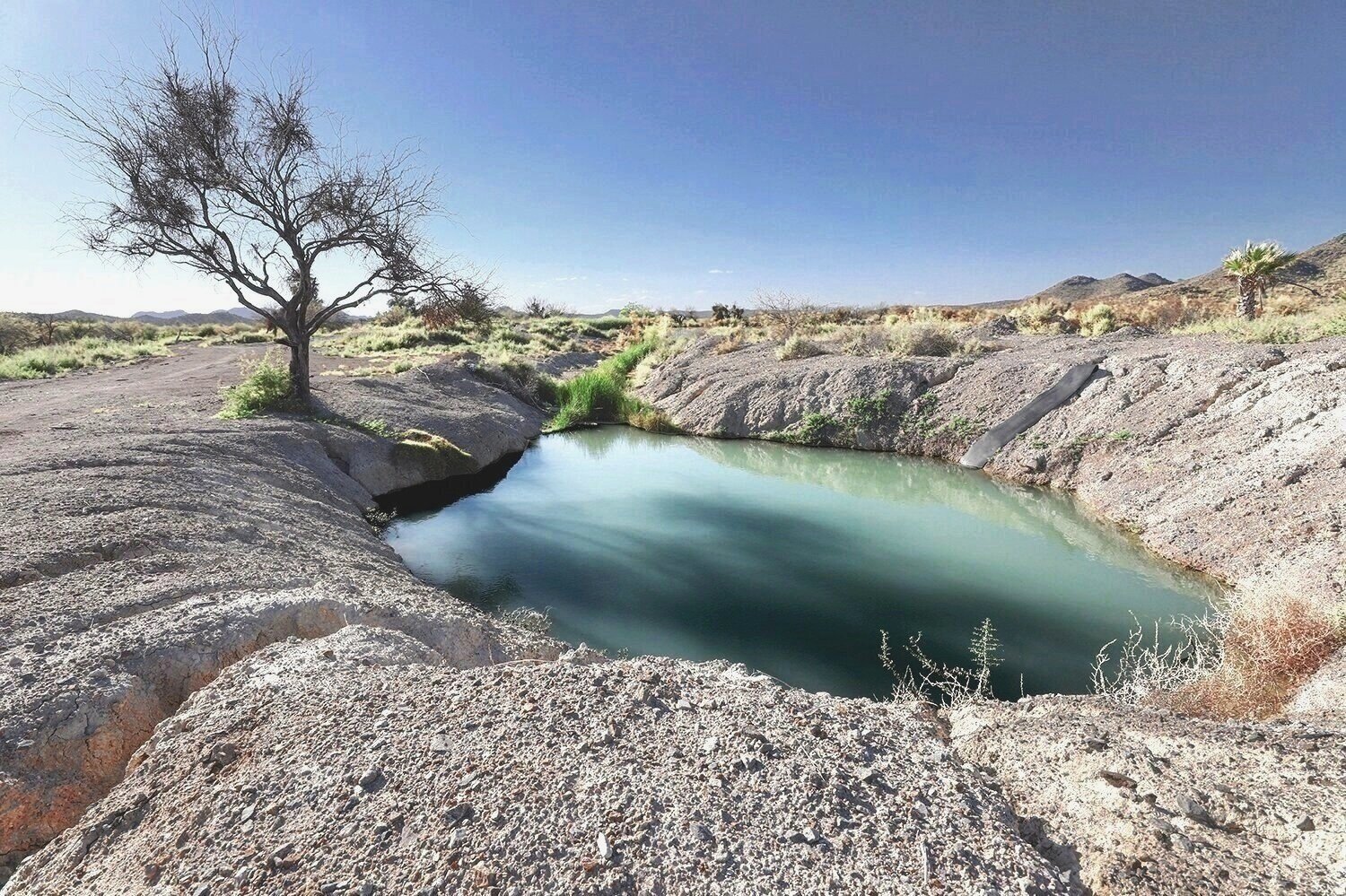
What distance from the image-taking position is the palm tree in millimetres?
15594

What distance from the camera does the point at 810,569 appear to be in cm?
693

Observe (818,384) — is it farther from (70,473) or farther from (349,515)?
(70,473)

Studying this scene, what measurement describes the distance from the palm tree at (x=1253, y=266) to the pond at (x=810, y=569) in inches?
460

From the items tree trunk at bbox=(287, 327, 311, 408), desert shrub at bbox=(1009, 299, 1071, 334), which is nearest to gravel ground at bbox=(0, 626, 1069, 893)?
tree trunk at bbox=(287, 327, 311, 408)

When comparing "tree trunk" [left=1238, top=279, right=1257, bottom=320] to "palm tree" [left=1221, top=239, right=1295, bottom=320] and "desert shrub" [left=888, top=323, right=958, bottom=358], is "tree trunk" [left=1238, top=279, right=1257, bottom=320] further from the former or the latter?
"desert shrub" [left=888, top=323, right=958, bottom=358]

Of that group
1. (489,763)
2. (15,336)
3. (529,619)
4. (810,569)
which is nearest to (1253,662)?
(810,569)

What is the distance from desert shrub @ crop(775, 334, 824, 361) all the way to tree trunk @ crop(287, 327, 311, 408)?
12.6 metres

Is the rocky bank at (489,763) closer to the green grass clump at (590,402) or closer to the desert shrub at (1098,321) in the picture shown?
the green grass clump at (590,402)

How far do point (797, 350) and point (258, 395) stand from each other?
1389cm

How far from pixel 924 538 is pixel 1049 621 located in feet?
7.64

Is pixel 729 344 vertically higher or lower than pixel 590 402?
higher

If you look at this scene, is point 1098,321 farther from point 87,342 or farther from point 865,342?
point 87,342

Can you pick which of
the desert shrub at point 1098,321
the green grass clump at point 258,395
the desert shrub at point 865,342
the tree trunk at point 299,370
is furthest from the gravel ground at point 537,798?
the desert shrub at point 1098,321

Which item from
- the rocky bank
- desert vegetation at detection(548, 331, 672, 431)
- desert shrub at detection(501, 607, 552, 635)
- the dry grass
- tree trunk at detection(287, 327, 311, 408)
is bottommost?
desert shrub at detection(501, 607, 552, 635)
